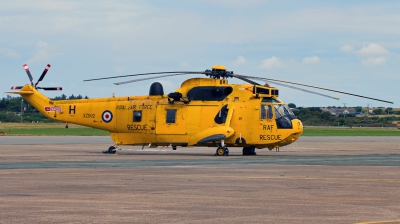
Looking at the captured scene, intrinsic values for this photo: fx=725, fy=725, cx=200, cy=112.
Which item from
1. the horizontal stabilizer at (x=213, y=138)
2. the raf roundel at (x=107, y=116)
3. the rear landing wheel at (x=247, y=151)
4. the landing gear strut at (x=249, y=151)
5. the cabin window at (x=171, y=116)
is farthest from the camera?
the raf roundel at (x=107, y=116)

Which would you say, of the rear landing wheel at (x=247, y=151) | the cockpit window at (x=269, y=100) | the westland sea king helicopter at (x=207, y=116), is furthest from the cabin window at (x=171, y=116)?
the cockpit window at (x=269, y=100)

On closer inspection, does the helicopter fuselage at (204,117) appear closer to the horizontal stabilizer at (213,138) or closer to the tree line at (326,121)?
the horizontal stabilizer at (213,138)

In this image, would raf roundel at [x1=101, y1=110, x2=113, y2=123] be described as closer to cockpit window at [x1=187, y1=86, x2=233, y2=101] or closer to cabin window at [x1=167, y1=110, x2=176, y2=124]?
cabin window at [x1=167, y1=110, x2=176, y2=124]

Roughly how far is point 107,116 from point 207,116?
20.6ft

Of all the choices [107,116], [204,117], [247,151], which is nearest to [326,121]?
[247,151]

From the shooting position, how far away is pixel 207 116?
39.5 m

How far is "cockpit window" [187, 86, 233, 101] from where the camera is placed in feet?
130

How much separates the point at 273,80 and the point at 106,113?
1182cm

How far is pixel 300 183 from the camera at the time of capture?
69.4 ft

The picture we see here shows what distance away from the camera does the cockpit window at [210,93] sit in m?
39.6

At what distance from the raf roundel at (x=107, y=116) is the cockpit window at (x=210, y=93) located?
17.1ft

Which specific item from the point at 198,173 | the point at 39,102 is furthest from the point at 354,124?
the point at 198,173

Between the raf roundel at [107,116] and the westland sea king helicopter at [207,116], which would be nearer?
the westland sea king helicopter at [207,116]

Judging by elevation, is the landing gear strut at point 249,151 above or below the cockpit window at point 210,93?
below
